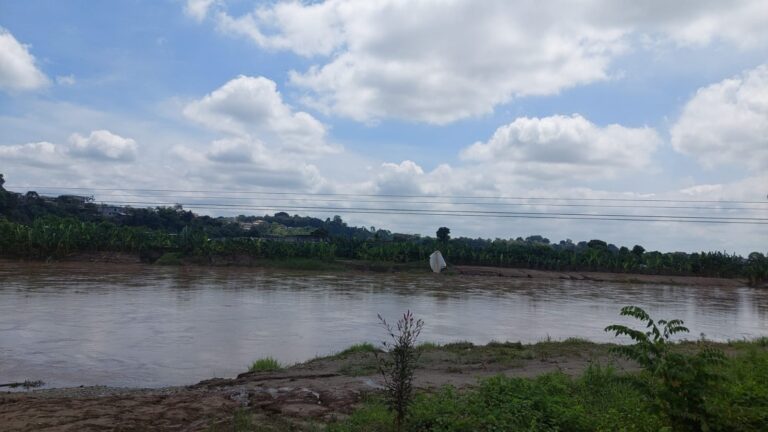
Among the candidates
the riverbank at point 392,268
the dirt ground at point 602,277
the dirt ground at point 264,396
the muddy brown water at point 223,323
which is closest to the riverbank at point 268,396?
the dirt ground at point 264,396

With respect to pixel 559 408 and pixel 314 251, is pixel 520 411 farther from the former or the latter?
pixel 314 251

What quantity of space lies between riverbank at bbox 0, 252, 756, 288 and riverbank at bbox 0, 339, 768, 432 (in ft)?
191

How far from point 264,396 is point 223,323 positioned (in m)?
13.8

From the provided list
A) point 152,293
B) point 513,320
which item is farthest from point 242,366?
point 152,293

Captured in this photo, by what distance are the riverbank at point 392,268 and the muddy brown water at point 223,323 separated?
28112 millimetres

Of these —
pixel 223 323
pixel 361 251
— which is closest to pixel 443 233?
pixel 361 251

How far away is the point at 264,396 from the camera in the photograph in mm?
9039

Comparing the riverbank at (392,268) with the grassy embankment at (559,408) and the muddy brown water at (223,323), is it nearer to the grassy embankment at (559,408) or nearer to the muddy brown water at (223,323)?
the muddy brown water at (223,323)

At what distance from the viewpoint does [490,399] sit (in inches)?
289

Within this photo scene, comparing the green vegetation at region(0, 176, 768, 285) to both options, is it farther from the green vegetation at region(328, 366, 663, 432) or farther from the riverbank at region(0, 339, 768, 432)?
the green vegetation at region(328, 366, 663, 432)

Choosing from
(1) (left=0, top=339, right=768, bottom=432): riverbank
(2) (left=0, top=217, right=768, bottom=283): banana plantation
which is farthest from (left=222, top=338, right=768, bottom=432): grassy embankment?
(2) (left=0, top=217, right=768, bottom=283): banana plantation

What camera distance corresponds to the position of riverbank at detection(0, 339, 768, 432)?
736 centimetres

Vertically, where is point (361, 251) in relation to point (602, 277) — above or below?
above

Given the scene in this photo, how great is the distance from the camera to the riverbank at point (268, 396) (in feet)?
24.1
